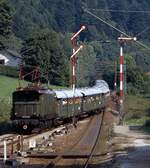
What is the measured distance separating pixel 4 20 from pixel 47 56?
9.97 m

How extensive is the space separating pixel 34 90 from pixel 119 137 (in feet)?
28.9

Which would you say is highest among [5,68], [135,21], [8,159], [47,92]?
[135,21]

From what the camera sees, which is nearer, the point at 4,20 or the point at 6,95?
the point at 6,95

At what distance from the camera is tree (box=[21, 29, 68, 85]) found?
A: 339 feet

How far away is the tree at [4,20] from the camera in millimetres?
101213

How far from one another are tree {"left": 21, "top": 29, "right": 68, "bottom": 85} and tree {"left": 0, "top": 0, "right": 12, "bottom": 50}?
4552 mm

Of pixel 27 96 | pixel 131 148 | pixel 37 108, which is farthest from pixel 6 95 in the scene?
pixel 131 148

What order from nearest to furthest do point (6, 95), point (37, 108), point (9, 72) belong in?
point (37, 108), point (6, 95), point (9, 72)

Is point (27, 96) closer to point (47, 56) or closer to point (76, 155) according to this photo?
point (76, 155)

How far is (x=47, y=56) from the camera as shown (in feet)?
350

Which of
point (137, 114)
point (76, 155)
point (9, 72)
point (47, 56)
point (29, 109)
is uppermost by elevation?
point (47, 56)

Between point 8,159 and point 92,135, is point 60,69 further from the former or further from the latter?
Result: point 8,159

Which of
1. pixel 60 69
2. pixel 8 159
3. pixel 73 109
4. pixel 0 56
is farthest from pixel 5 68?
pixel 8 159

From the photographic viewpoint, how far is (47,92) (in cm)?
4166
